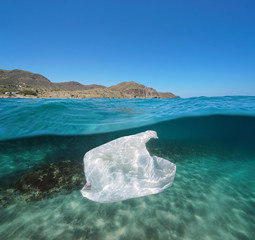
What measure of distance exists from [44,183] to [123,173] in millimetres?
3197

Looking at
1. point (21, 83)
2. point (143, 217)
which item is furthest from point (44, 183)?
point (21, 83)

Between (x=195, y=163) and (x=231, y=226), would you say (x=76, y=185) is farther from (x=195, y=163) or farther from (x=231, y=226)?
(x=195, y=163)

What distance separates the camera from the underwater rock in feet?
11.0

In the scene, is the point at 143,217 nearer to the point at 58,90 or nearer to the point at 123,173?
the point at 123,173

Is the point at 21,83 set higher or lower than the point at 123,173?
higher

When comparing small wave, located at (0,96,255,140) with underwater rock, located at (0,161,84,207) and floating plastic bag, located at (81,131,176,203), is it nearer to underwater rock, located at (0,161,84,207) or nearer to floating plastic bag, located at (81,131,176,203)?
underwater rock, located at (0,161,84,207)

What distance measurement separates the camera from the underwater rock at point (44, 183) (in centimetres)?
336

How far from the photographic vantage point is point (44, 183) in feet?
13.3

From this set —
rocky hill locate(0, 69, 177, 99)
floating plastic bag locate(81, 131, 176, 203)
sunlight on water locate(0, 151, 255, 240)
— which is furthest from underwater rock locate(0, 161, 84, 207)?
rocky hill locate(0, 69, 177, 99)

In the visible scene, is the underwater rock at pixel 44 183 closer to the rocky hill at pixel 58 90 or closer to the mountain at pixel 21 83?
the rocky hill at pixel 58 90

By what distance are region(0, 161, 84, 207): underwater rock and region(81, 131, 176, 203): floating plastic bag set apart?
1.69 metres

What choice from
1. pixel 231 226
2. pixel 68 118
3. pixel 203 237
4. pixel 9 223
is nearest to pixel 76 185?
pixel 9 223

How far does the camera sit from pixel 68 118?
7.94m

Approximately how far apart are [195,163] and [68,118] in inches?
328
